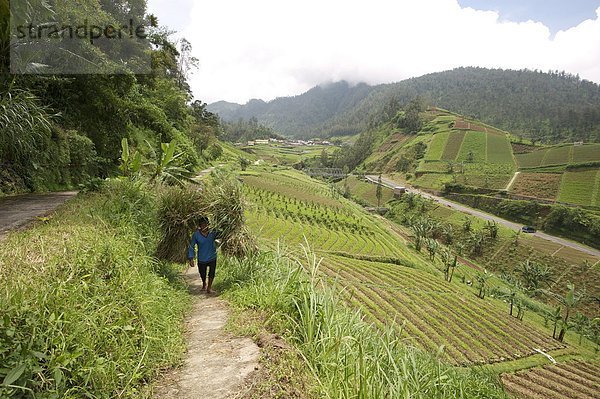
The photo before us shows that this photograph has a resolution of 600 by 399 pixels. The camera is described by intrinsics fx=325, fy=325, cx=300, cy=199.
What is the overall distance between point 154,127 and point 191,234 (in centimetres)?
1526

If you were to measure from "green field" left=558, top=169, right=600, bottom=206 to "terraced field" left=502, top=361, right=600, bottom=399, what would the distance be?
5197 centimetres

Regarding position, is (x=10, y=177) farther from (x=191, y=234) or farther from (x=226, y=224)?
(x=226, y=224)

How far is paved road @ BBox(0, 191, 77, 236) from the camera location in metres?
5.24

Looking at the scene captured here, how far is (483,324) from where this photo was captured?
2967 centimetres

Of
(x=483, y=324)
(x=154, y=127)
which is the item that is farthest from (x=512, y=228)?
(x=154, y=127)

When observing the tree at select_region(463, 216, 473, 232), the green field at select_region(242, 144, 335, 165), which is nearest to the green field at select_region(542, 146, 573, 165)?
the tree at select_region(463, 216, 473, 232)

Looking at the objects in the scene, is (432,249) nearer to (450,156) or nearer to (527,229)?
(527,229)

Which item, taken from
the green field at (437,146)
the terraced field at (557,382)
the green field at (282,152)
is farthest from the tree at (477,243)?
the green field at (282,152)

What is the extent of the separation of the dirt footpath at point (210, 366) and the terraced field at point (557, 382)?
2275cm

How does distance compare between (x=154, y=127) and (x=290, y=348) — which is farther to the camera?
(x=154, y=127)

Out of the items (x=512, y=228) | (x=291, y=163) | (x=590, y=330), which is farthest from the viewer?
(x=291, y=163)

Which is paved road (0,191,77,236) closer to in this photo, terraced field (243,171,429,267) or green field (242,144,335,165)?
terraced field (243,171,429,267)

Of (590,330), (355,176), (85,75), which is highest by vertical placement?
(85,75)

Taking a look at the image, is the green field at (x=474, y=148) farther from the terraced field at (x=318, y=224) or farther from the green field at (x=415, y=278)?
the terraced field at (x=318, y=224)
